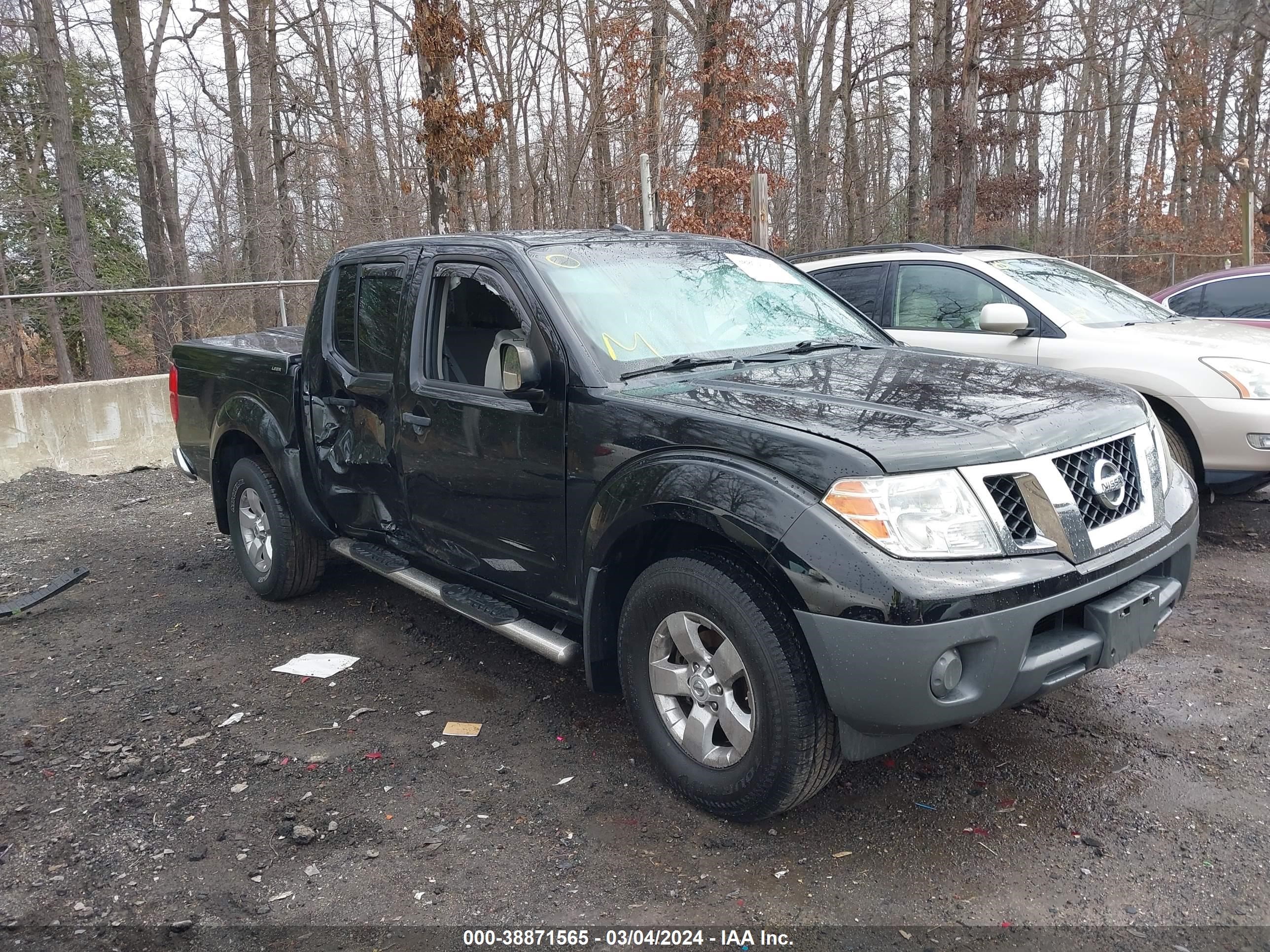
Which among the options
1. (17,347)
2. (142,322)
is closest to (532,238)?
(142,322)

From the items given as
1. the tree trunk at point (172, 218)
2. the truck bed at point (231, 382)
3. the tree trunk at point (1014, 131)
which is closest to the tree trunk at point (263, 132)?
the tree trunk at point (172, 218)

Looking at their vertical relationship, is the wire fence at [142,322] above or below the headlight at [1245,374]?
above

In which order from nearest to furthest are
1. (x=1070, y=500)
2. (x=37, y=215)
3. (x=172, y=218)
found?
(x=1070, y=500) < (x=37, y=215) < (x=172, y=218)

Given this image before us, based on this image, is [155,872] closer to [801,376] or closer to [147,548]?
[801,376]

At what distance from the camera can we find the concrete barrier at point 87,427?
31.7 feet

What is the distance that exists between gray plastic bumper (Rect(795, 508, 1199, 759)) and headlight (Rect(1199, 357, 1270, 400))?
3300 mm

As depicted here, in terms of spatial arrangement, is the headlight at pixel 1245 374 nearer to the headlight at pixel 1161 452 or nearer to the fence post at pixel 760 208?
the headlight at pixel 1161 452

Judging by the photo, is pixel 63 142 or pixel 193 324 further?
pixel 63 142

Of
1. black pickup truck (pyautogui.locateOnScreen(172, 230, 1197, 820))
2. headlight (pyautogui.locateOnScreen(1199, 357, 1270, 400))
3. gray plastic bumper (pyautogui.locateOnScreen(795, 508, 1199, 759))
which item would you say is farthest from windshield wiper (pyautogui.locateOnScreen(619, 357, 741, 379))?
headlight (pyautogui.locateOnScreen(1199, 357, 1270, 400))

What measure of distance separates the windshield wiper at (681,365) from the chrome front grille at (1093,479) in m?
1.27

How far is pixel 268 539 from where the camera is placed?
5605 mm

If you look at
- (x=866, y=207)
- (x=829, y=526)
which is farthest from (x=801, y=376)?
(x=866, y=207)

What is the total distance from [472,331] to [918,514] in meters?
2.19

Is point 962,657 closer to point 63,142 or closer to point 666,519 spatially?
point 666,519
